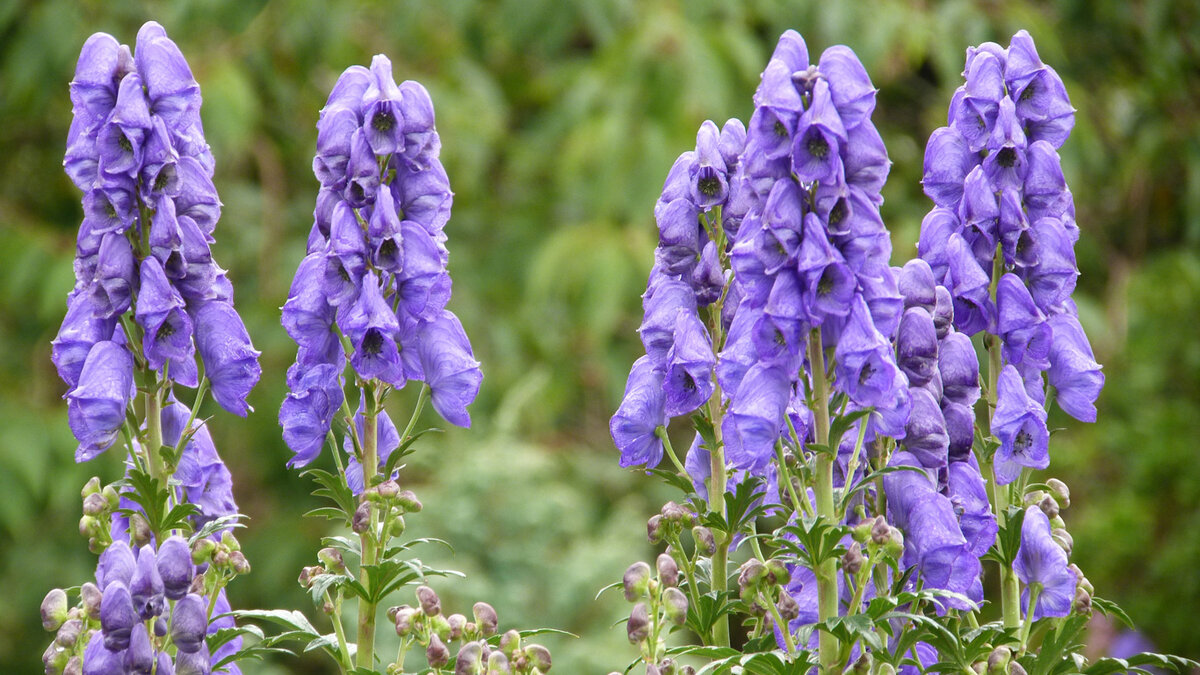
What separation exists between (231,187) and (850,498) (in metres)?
5.69

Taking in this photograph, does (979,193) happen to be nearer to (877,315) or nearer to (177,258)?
(877,315)

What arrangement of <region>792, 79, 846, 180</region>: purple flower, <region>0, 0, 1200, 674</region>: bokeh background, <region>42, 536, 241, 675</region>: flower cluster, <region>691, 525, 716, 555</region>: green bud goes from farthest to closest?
1. <region>0, 0, 1200, 674</region>: bokeh background
2. <region>691, 525, 716, 555</region>: green bud
3. <region>42, 536, 241, 675</region>: flower cluster
4. <region>792, 79, 846, 180</region>: purple flower

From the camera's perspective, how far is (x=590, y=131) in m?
5.68

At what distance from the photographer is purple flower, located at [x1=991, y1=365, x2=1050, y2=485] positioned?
5.48ft

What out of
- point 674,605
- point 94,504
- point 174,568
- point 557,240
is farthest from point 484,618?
point 557,240

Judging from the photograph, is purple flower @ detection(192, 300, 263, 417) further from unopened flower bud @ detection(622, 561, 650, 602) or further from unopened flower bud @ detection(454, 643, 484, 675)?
unopened flower bud @ detection(622, 561, 650, 602)

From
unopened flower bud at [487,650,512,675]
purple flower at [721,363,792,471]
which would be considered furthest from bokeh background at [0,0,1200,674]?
purple flower at [721,363,792,471]

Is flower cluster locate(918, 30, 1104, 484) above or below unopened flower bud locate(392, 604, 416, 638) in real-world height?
above

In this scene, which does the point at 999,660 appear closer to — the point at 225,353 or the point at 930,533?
the point at 930,533

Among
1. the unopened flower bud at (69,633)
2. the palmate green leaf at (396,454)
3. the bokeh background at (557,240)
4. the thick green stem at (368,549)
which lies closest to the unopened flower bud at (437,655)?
the thick green stem at (368,549)

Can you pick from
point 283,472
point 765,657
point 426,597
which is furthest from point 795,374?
point 283,472

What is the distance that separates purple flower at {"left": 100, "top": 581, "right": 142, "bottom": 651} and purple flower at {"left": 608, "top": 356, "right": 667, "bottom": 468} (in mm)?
601

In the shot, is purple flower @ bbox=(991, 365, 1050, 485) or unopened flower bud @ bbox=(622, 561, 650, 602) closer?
unopened flower bud @ bbox=(622, 561, 650, 602)

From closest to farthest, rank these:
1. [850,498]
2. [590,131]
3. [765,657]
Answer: [765,657]
[850,498]
[590,131]
